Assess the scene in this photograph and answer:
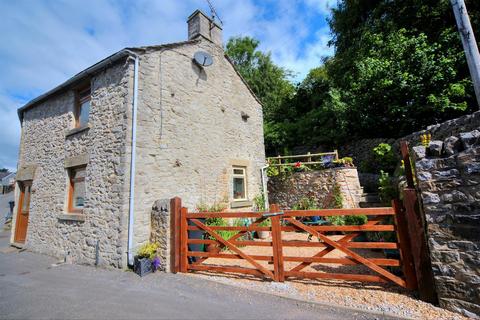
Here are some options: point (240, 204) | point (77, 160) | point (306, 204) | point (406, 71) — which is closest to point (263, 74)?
point (406, 71)

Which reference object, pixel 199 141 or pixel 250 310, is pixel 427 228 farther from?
pixel 199 141

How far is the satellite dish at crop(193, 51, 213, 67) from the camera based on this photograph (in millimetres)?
8133

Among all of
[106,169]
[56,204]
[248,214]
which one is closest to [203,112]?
[106,169]

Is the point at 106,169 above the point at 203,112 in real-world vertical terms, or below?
below

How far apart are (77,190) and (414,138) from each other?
1132 cm

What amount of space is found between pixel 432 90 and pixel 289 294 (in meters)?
11.0

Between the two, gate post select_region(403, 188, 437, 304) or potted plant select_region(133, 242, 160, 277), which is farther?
potted plant select_region(133, 242, 160, 277)

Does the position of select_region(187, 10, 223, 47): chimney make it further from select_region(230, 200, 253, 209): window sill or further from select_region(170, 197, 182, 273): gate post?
select_region(170, 197, 182, 273): gate post

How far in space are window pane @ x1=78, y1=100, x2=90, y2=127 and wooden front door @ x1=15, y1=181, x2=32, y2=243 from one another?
12.7 ft

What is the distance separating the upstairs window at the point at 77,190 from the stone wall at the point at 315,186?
306 inches

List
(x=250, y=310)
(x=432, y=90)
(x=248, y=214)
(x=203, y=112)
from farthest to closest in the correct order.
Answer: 1. (x=432, y=90)
2. (x=203, y=112)
3. (x=248, y=214)
4. (x=250, y=310)

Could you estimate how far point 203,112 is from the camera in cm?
815

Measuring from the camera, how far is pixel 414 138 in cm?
832

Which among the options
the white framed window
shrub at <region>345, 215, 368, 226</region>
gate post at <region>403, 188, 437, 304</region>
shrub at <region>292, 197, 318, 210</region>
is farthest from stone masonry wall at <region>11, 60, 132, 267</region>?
shrub at <region>292, 197, 318, 210</region>
